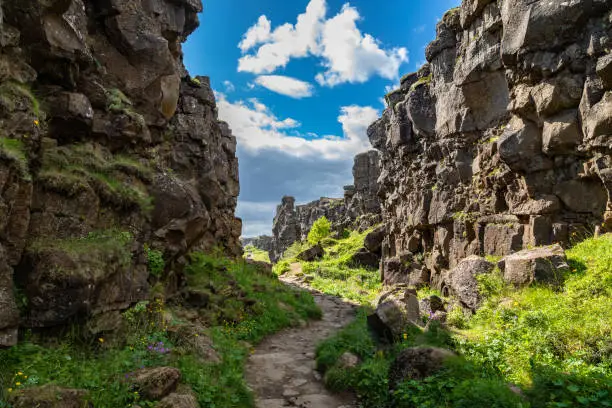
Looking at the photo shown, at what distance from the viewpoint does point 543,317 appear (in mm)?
9914

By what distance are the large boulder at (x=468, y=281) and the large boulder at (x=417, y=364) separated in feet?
18.2

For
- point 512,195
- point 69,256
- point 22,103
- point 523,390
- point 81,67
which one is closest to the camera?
point 523,390

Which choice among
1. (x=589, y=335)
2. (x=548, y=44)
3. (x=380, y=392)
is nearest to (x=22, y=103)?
(x=380, y=392)

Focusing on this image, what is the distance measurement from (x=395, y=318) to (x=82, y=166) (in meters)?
10.0

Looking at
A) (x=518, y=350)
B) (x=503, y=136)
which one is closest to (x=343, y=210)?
(x=503, y=136)

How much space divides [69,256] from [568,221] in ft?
58.8

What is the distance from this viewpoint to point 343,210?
8006 cm

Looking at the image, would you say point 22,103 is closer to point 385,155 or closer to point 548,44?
point 548,44

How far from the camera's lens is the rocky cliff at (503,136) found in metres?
14.5

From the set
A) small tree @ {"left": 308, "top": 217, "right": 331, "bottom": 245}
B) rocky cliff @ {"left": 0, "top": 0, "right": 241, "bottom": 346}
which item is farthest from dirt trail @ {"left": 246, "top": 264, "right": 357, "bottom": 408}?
small tree @ {"left": 308, "top": 217, "right": 331, "bottom": 245}

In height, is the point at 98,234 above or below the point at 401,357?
above

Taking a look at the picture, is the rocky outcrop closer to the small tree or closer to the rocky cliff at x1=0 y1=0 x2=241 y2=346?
the small tree

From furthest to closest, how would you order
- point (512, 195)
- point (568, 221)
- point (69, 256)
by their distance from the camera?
point (512, 195), point (568, 221), point (69, 256)

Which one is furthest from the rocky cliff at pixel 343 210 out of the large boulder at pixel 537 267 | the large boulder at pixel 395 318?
the large boulder at pixel 395 318
